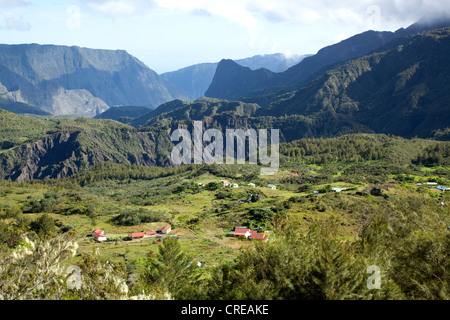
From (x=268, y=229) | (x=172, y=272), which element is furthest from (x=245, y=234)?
(x=172, y=272)

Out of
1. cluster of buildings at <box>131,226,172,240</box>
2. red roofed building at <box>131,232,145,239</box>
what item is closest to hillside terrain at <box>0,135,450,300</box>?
red roofed building at <box>131,232,145,239</box>

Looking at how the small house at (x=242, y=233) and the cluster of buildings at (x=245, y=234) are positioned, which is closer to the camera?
the cluster of buildings at (x=245, y=234)

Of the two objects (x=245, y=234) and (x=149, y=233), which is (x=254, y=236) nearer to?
(x=245, y=234)

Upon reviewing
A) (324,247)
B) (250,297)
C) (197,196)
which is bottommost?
(197,196)

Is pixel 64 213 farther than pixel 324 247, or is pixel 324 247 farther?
pixel 64 213

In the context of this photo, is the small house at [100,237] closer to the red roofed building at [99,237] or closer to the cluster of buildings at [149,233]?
the red roofed building at [99,237]

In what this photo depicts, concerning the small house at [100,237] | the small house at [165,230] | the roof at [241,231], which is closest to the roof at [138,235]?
the small house at [165,230]

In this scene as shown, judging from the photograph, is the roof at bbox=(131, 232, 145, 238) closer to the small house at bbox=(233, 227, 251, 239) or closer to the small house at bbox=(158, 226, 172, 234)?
the small house at bbox=(158, 226, 172, 234)

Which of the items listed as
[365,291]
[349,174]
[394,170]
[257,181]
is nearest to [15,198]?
[257,181]

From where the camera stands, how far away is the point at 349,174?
441 feet

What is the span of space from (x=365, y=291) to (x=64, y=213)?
77.3 meters
